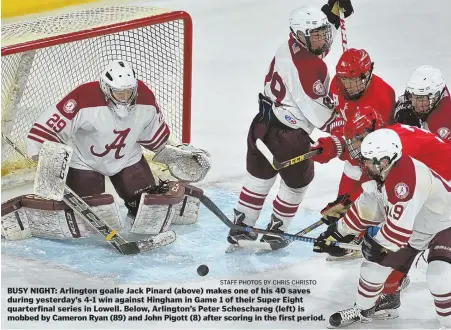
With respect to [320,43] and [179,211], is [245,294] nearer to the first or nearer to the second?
[179,211]

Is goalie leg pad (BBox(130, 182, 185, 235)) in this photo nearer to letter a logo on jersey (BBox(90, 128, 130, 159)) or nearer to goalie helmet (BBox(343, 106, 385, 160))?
letter a logo on jersey (BBox(90, 128, 130, 159))

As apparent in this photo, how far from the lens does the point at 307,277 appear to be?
441 centimetres

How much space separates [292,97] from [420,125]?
505mm

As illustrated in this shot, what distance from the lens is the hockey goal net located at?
5.05 m

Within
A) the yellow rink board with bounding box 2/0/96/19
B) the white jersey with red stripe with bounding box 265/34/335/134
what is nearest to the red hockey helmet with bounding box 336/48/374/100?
the white jersey with red stripe with bounding box 265/34/335/134

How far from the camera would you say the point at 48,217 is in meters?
4.58

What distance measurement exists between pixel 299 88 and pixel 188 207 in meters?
0.80

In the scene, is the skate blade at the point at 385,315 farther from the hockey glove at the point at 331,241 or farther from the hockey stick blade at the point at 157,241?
the hockey stick blade at the point at 157,241

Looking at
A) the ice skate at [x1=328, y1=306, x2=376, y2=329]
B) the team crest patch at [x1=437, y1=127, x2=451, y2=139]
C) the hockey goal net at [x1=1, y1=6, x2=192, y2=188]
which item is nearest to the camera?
the ice skate at [x1=328, y1=306, x2=376, y2=329]

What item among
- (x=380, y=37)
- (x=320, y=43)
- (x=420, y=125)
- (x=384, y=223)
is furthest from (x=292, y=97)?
(x=380, y=37)

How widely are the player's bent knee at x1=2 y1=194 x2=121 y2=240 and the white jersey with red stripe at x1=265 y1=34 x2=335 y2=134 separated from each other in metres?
0.80

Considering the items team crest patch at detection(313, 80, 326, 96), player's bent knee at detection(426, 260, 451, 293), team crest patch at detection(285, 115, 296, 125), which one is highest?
team crest patch at detection(313, 80, 326, 96)

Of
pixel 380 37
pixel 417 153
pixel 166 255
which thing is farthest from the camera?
pixel 380 37

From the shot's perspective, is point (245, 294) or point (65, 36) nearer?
point (245, 294)
